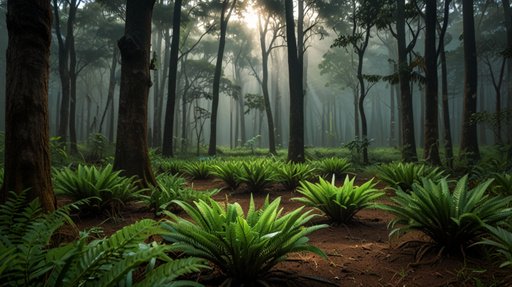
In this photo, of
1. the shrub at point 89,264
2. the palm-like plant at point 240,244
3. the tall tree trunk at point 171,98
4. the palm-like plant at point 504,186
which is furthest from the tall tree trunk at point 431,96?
the tall tree trunk at point 171,98

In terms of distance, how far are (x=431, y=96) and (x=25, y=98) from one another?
37.6 feet

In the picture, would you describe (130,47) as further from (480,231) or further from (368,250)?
(480,231)

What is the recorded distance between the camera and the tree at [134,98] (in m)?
5.93

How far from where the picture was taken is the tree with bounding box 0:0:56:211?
310 cm

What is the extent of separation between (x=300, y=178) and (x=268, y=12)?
1646 centimetres

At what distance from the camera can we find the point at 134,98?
235 inches

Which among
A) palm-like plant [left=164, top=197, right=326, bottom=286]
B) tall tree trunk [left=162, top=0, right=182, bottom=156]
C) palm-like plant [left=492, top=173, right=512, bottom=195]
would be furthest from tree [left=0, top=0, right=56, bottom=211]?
tall tree trunk [left=162, top=0, right=182, bottom=156]

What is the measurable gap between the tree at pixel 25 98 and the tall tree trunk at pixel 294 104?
9.64 m

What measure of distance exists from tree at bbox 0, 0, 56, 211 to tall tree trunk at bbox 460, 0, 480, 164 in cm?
1330

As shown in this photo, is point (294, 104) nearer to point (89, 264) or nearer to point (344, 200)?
point (344, 200)

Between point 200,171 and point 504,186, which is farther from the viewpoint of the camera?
point 200,171

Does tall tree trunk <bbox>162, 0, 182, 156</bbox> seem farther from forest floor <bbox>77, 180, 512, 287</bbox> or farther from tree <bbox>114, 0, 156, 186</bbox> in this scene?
forest floor <bbox>77, 180, 512, 287</bbox>

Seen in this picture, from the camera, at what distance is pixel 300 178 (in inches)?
315

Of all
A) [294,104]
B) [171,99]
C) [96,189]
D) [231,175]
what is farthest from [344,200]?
[171,99]
